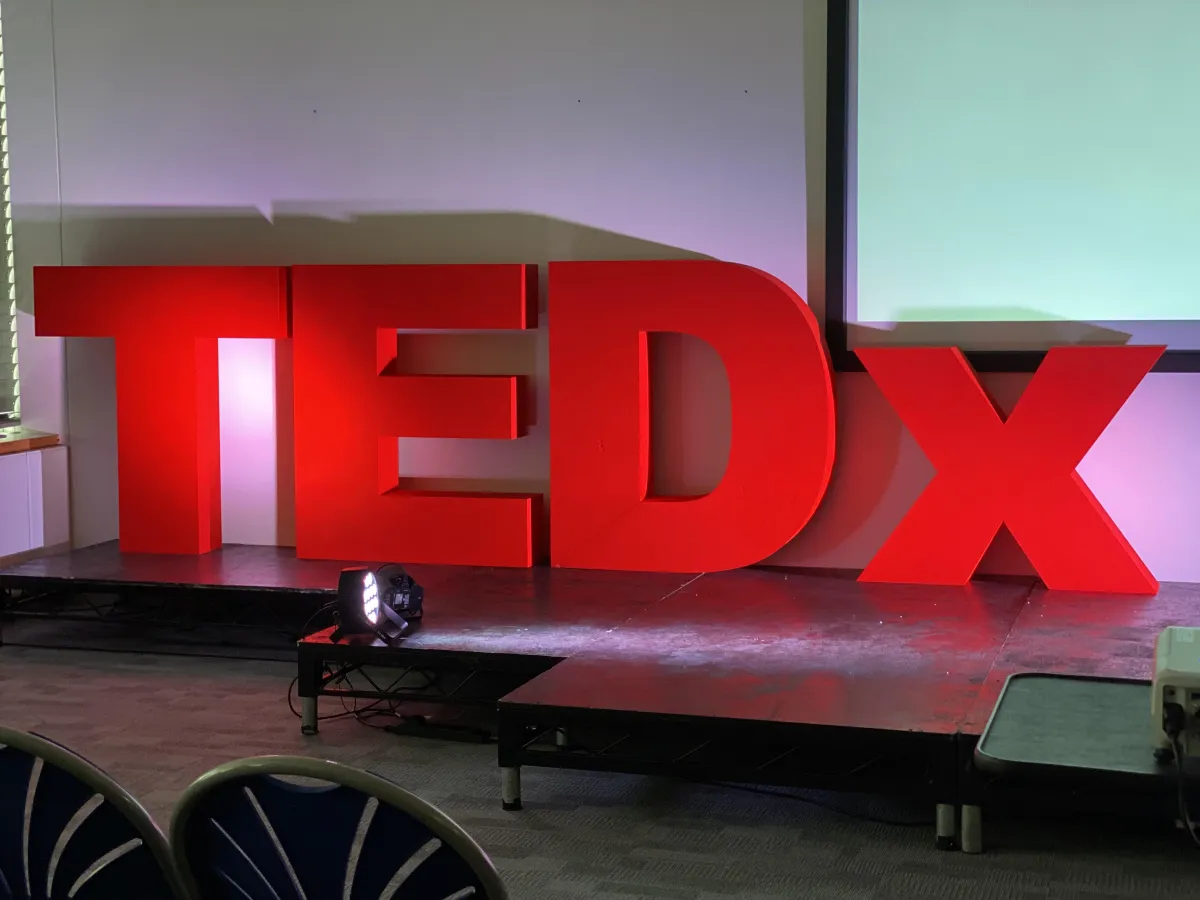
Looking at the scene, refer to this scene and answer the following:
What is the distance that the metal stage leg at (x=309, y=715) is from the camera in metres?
4.20

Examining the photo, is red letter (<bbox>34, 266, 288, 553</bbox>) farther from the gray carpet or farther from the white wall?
the gray carpet

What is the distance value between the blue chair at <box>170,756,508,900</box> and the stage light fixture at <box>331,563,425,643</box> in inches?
99.2

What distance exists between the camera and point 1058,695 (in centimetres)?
216

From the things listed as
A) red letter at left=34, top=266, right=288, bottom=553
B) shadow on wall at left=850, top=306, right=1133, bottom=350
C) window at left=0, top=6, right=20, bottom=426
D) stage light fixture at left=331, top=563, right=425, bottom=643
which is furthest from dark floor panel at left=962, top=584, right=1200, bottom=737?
window at left=0, top=6, right=20, bottom=426

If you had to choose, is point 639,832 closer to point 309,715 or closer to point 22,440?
point 309,715

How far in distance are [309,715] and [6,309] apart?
2743 mm

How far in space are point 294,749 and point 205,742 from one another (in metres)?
0.27

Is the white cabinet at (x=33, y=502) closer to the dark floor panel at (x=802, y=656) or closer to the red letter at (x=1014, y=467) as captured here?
the dark floor panel at (x=802, y=656)

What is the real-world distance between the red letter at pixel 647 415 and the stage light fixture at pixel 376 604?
1013 millimetres

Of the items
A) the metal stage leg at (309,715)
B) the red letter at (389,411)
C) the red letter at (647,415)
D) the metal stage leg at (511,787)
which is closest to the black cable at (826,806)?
the metal stage leg at (511,787)

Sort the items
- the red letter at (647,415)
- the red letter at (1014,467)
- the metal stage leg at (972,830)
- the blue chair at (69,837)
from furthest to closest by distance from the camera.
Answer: the red letter at (647,415) < the red letter at (1014,467) < the metal stage leg at (972,830) < the blue chair at (69,837)

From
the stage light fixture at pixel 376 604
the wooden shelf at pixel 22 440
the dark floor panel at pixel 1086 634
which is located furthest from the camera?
the wooden shelf at pixel 22 440

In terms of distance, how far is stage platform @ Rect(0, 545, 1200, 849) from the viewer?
11.2 feet

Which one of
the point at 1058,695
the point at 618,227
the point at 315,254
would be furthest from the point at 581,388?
the point at 1058,695
